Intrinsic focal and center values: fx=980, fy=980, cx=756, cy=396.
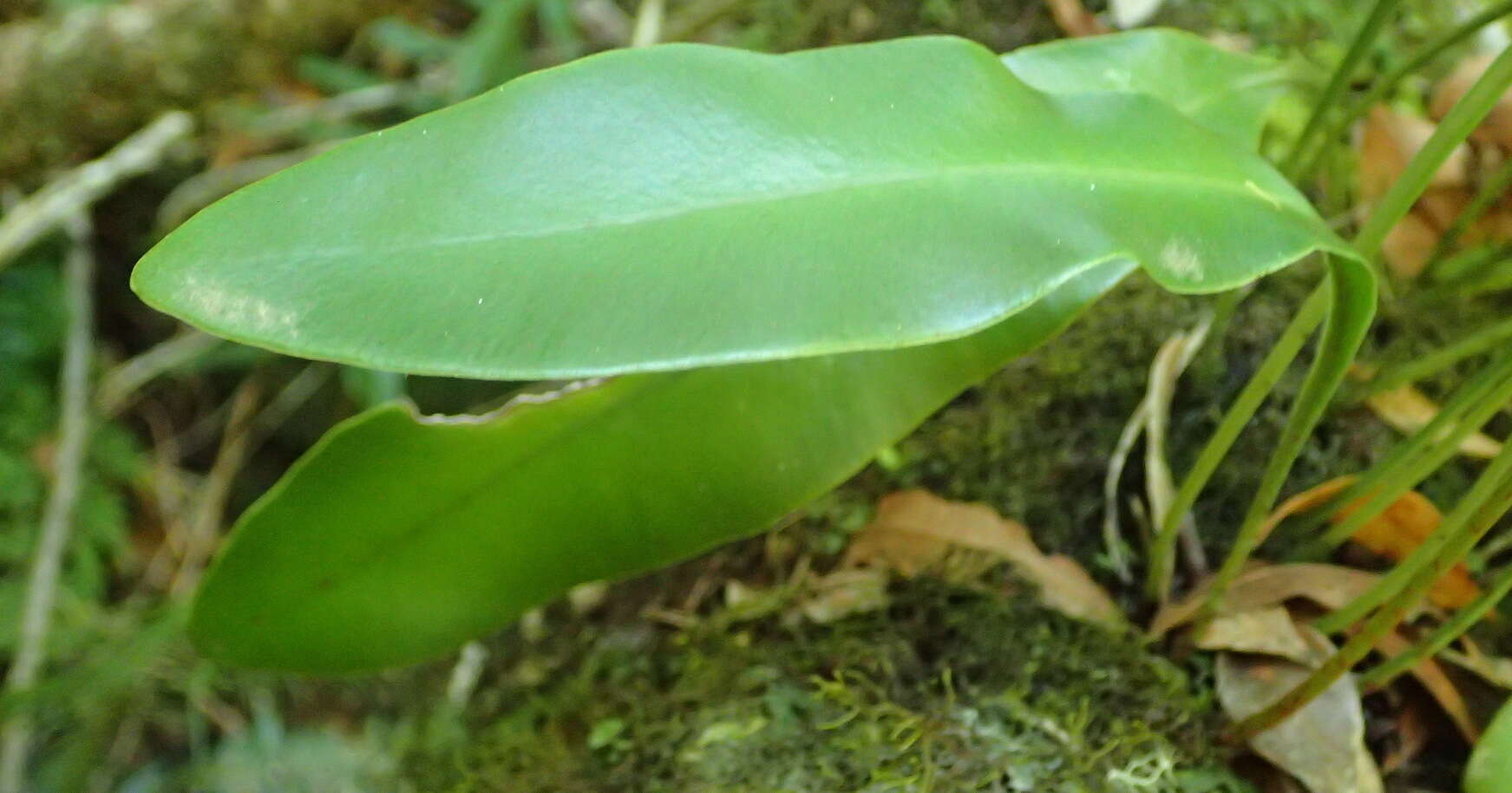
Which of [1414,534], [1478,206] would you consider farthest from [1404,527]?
[1478,206]

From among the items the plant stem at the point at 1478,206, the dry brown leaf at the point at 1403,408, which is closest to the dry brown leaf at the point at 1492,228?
the plant stem at the point at 1478,206

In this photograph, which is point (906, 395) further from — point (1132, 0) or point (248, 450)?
point (248, 450)

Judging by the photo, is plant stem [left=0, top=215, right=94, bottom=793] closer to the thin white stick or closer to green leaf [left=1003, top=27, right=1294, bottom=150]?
the thin white stick

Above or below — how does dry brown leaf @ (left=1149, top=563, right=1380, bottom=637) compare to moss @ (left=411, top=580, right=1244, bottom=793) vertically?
above

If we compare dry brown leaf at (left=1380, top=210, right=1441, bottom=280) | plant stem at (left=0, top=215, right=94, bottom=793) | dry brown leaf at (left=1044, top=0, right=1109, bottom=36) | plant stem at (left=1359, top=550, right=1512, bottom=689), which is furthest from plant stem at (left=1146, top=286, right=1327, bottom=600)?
plant stem at (left=0, top=215, right=94, bottom=793)

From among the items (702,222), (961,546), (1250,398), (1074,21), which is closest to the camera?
(702,222)

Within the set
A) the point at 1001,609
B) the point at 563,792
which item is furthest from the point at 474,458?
the point at 1001,609

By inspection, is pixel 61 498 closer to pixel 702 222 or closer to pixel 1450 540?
pixel 702 222
